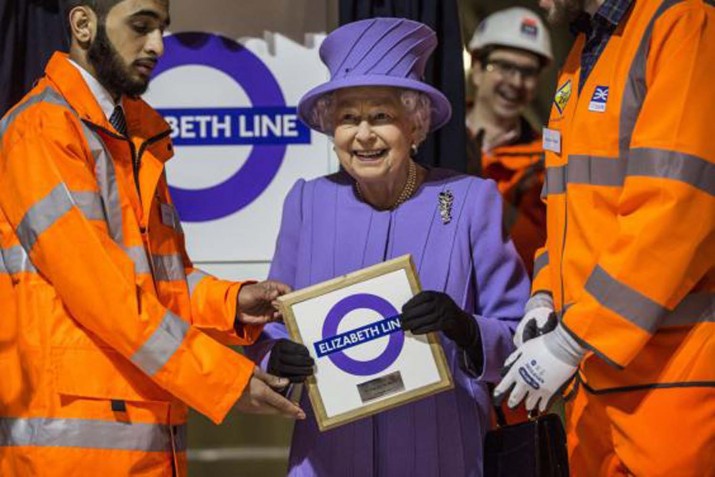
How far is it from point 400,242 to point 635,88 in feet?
2.23

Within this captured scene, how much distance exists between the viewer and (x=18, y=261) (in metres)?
2.42

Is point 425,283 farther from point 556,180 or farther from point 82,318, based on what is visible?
point 82,318

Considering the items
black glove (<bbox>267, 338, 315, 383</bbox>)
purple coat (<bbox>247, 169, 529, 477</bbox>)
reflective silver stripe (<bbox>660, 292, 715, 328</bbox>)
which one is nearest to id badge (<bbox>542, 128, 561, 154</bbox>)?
purple coat (<bbox>247, 169, 529, 477</bbox>)

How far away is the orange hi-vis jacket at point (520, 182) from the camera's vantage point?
4.11m

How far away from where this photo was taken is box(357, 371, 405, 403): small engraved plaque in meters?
2.39

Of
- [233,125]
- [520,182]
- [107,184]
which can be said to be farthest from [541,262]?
[520,182]

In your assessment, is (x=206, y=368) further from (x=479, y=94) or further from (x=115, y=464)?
(x=479, y=94)

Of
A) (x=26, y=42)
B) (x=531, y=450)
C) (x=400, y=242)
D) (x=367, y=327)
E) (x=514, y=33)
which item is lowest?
(x=531, y=450)

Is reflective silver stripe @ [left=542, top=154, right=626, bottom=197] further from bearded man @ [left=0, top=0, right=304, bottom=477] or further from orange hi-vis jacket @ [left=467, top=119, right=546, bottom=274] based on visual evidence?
orange hi-vis jacket @ [left=467, top=119, right=546, bottom=274]

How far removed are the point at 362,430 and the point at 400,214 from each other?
1.60 ft

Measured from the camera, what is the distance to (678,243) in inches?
80.0

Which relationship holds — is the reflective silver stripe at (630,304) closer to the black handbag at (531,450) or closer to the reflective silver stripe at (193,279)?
the black handbag at (531,450)

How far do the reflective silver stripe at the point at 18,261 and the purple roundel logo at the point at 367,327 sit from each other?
2.06ft

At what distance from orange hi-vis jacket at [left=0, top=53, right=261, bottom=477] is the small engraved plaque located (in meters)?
0.24
